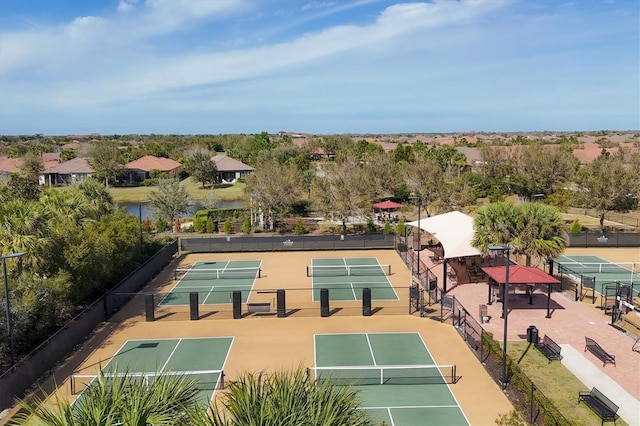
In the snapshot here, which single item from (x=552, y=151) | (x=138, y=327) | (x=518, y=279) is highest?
(x=552, y=151)

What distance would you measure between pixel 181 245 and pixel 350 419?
29492 millimetres

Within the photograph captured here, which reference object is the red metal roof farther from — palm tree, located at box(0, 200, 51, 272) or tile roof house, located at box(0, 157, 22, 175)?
tile roof house, located at box(0, 157, 22, 175)

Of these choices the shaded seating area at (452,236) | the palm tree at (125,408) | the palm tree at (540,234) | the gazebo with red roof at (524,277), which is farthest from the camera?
the shaded seating area at (452,236)

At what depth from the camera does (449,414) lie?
47.4 ft

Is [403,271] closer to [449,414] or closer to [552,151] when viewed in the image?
[449,414]

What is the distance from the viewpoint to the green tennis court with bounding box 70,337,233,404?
16.4 metres

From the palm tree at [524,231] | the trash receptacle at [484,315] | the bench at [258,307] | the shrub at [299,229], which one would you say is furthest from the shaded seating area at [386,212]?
the trash receptacle at [484,315]

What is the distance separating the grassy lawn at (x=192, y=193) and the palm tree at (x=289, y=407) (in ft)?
182

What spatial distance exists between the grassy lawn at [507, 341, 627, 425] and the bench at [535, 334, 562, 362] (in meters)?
0.15

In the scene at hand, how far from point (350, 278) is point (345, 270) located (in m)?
1.79

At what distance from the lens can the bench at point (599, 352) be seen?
56.5 ft

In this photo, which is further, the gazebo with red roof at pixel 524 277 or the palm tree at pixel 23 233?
the gazebo with red roof at pixel 524 277

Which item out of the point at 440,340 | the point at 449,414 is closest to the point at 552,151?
the point at 440,340

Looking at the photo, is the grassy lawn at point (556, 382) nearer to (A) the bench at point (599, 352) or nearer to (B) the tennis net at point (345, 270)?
(A) the bench at point (599, 352)
